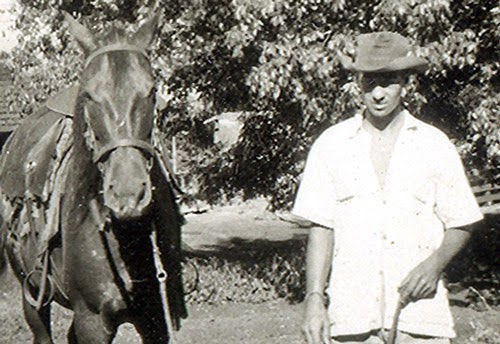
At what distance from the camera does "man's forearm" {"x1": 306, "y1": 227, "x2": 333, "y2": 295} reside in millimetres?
→ 3967

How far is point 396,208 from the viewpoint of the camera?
13.0 ft

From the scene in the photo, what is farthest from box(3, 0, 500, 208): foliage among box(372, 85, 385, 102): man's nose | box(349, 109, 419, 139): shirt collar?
box(372, 85, 385, 102): man's nose

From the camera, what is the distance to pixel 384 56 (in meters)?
4.04

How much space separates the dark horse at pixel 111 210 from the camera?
455cm

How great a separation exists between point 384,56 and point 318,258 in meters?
0.89

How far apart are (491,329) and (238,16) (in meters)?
3.83

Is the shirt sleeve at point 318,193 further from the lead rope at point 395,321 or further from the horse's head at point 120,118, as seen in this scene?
the horse's head at point 120,118

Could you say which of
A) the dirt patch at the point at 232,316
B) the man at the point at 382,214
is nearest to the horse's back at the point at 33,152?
the man at the point at 382,214

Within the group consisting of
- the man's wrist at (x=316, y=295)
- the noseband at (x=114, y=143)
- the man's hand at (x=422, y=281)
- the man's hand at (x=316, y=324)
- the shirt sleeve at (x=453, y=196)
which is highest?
the noseband at (x=114, y=143)

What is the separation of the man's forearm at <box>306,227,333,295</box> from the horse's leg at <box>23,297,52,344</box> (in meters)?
2.97

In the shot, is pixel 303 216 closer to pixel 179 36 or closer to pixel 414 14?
pixel 414 14

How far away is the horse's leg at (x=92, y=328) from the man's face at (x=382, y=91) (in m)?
2.03

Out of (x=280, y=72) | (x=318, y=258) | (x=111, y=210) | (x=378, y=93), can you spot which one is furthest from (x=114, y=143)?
(x=280, y=72)

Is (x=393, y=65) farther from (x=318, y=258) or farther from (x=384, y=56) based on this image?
(x=318, y=258)
